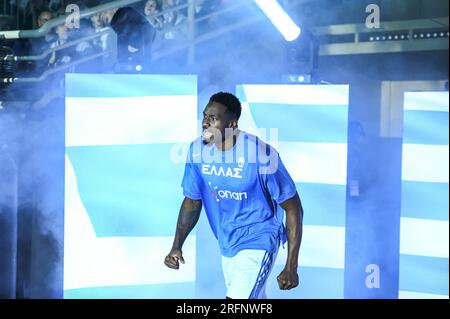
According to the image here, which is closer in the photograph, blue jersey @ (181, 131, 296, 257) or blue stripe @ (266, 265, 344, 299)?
blue jersey @ (181, 131, 296, 257)

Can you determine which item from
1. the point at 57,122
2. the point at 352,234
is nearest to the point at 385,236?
the point at 352,234

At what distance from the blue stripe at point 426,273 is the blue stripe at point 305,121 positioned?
0.78m

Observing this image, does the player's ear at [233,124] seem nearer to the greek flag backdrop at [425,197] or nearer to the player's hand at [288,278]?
the player's hand at [288,278]

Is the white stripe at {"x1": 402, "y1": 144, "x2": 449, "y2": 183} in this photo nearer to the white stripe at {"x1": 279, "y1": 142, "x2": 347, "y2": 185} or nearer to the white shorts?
the white stripe at {"x1": 279, "y1": 142, "x2": 347, "y2": 185}

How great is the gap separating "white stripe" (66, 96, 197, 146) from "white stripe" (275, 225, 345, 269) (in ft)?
2.94

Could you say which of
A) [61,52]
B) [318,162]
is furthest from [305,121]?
[61,52]

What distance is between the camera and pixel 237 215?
3.57 metres

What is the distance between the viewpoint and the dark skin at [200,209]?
11.8 ft

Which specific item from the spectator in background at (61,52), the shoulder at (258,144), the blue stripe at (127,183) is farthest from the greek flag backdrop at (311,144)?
the spectator in background at (61,52)

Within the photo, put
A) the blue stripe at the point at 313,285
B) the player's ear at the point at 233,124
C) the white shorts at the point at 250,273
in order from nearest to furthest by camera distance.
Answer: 1. the white shorts at the point at 250,273
2. the player's ear at the point at 233,124
3. the blue stripe at the point at 313,285

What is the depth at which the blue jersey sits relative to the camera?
354 centimetres

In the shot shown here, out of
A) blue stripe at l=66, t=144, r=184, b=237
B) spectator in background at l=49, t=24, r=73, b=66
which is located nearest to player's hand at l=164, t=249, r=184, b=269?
blue stripe at l=66, t=144, r=184, b=237

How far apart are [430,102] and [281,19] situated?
3.07 ft
